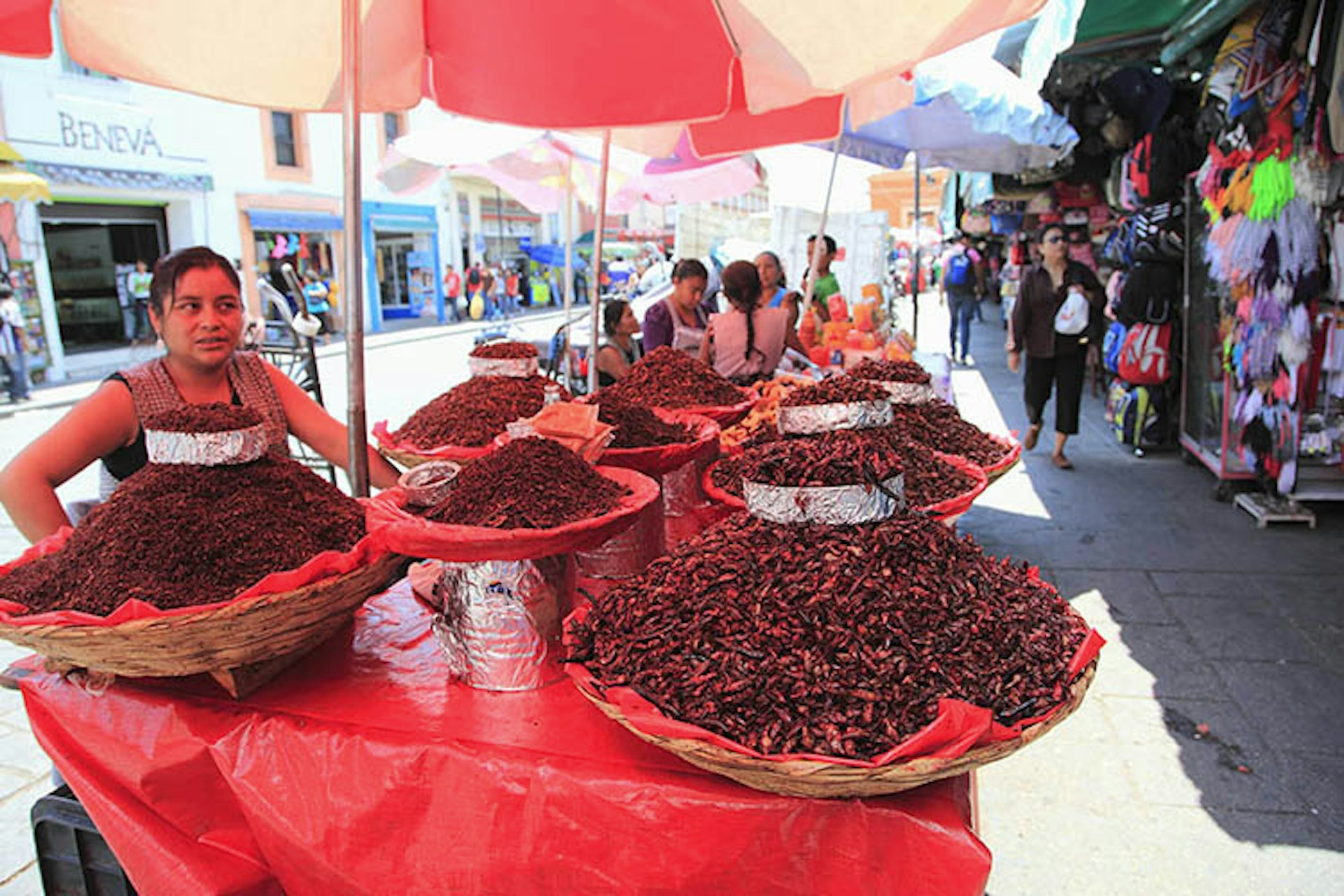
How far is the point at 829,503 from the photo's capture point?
128cm

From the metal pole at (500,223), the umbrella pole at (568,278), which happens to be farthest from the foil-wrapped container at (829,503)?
the metal pole at (500,223)

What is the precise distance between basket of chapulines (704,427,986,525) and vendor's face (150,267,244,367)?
1.19 meters

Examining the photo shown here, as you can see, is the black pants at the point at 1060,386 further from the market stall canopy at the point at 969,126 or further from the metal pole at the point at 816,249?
the metal pole at the point at 816,249

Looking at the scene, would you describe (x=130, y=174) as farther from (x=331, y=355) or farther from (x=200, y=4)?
(x=200, y=4)

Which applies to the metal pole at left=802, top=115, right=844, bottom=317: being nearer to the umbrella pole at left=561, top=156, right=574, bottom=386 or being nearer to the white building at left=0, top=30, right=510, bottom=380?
the umbrella pole at left=561, top=156, right=574, bottom=386

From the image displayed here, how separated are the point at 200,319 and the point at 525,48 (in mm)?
1258

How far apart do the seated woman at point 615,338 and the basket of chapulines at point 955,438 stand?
235 cm

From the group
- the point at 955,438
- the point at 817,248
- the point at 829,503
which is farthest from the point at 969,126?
the point at 829,503

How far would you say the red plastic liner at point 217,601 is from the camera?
118cm

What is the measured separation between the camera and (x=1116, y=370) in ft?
21.6

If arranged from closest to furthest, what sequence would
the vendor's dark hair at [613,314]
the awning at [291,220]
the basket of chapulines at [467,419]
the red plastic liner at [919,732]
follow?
the red plastic liner at [919,732] < the basket of chapulines at [467,419] < the vendor's dark hair at [613,314] < the awning at [291,220]

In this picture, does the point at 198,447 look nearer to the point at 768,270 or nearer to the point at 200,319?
the point at 200,319

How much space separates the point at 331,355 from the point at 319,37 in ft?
44.0

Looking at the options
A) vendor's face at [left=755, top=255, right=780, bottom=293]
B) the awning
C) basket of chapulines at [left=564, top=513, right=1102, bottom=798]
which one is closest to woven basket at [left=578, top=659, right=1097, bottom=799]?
basket of chapulines at [left=564, top=513, right=1102, bottom=798]
